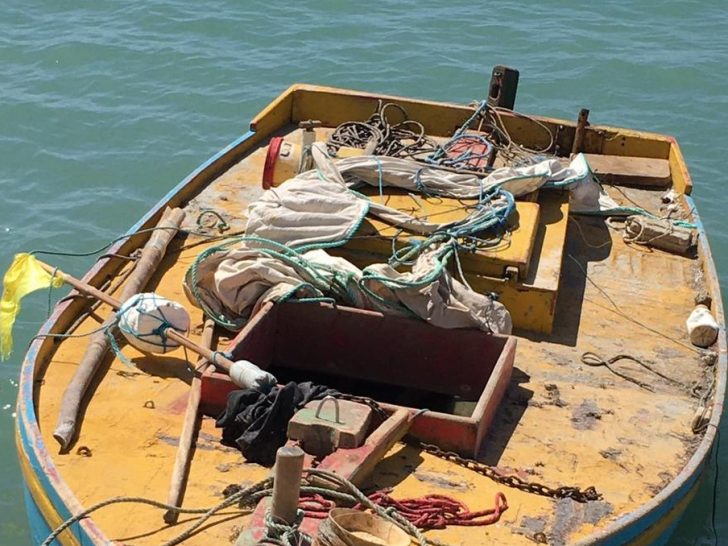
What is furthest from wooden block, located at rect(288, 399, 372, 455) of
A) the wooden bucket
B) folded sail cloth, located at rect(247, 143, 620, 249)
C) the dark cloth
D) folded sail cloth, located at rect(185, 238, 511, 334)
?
folded sail cloth, located at rect(247, 143, 620, 249)

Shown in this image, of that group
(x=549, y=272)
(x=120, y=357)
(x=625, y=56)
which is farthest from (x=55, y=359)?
(x=625, y=56)

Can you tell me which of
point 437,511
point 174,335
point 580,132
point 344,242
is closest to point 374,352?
point 344,242

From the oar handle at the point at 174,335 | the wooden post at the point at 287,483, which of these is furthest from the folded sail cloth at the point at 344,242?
the wooden post at the point at 287,483

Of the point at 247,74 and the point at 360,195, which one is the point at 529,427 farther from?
the point at 247,74

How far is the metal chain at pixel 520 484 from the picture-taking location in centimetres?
545

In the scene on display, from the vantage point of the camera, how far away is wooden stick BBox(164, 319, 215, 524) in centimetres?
516

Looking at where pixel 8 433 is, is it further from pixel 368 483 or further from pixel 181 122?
pixel 181 122

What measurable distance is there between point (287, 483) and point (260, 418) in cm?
117

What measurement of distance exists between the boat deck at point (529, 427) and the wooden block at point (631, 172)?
1646 millimetres

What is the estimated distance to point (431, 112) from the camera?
33.1 feet

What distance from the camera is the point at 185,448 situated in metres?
5.50

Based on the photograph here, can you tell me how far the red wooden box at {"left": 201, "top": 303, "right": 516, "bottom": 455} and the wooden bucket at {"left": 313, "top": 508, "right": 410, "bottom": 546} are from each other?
2.04 meters

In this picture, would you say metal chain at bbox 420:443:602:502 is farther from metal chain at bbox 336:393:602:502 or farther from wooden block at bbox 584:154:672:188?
wooden block at bbox 584:154:672:188

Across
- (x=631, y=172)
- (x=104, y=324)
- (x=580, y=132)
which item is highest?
(x=580, y=132)
